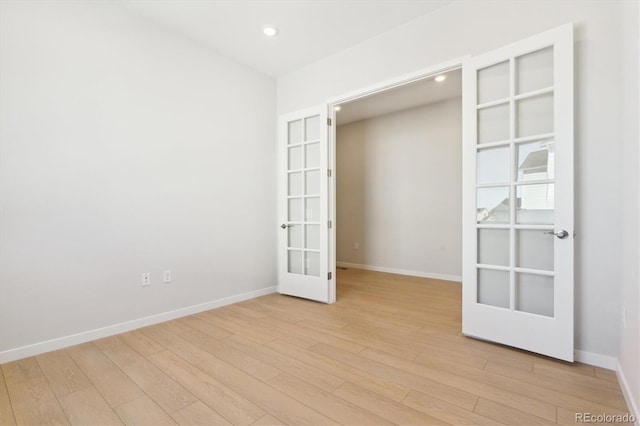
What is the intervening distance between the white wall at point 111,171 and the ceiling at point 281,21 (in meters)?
0.20

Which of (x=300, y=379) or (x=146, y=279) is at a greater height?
(x=146, y=279)

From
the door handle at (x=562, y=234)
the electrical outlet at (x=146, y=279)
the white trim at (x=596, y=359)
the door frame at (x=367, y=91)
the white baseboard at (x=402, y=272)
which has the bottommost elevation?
the white baseboard at (x=402, y=272)

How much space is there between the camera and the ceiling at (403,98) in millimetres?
4098

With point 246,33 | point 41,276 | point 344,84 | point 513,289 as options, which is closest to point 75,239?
point 41,276

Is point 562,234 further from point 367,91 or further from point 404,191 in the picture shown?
point 404,191

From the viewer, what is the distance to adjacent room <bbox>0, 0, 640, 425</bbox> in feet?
5.60

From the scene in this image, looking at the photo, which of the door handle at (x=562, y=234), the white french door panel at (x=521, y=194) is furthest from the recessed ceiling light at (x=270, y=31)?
the door handle at (x=562, y=234)

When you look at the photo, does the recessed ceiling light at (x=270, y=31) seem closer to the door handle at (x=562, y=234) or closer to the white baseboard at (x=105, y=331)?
the white baseboard at (x=105, y=331)

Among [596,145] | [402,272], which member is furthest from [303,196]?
[596,145]

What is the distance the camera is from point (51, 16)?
2.31 metres

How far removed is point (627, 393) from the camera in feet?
5.28

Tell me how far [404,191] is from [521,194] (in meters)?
2.98

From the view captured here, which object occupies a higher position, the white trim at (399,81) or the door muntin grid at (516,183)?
the white trim at (399,81)

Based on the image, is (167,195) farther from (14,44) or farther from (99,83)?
(14,44)
